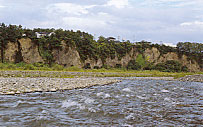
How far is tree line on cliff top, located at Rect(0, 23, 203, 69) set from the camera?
53.0 m

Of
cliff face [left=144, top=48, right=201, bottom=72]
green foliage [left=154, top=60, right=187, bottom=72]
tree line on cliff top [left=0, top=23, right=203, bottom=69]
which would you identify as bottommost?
green foliage [left=154, top=60, right=187, bottom=72]

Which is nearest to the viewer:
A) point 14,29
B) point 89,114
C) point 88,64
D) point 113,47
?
point 89,114

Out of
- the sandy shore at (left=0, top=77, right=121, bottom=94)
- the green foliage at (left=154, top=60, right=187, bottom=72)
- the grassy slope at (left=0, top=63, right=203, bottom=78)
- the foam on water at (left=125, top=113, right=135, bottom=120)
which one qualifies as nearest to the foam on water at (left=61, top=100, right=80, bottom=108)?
the foam on water at (left=125, top=113, right=135, bottom=120)

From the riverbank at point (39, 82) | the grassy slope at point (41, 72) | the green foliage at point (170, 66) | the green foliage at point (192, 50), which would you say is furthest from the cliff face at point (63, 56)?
the riverbank at point (39, 82)

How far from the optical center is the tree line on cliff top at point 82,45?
174 ft

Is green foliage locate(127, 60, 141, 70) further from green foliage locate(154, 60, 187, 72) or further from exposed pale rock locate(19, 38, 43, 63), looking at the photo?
exposed pale rock locate(19, 38, 43, 63)

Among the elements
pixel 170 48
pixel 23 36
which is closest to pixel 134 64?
pixel 170 48

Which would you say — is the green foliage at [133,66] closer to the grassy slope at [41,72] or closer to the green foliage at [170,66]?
the green foliage at [170,66]

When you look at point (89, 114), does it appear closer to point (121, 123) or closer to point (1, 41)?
point (121, 123)

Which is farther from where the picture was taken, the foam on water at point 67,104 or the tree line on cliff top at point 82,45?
the tree line on cliff top at point 82,45

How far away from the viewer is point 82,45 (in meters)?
65.4

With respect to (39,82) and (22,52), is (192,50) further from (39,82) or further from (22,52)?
(39,82)

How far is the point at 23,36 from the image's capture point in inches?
2146

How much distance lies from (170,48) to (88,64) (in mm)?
38673
